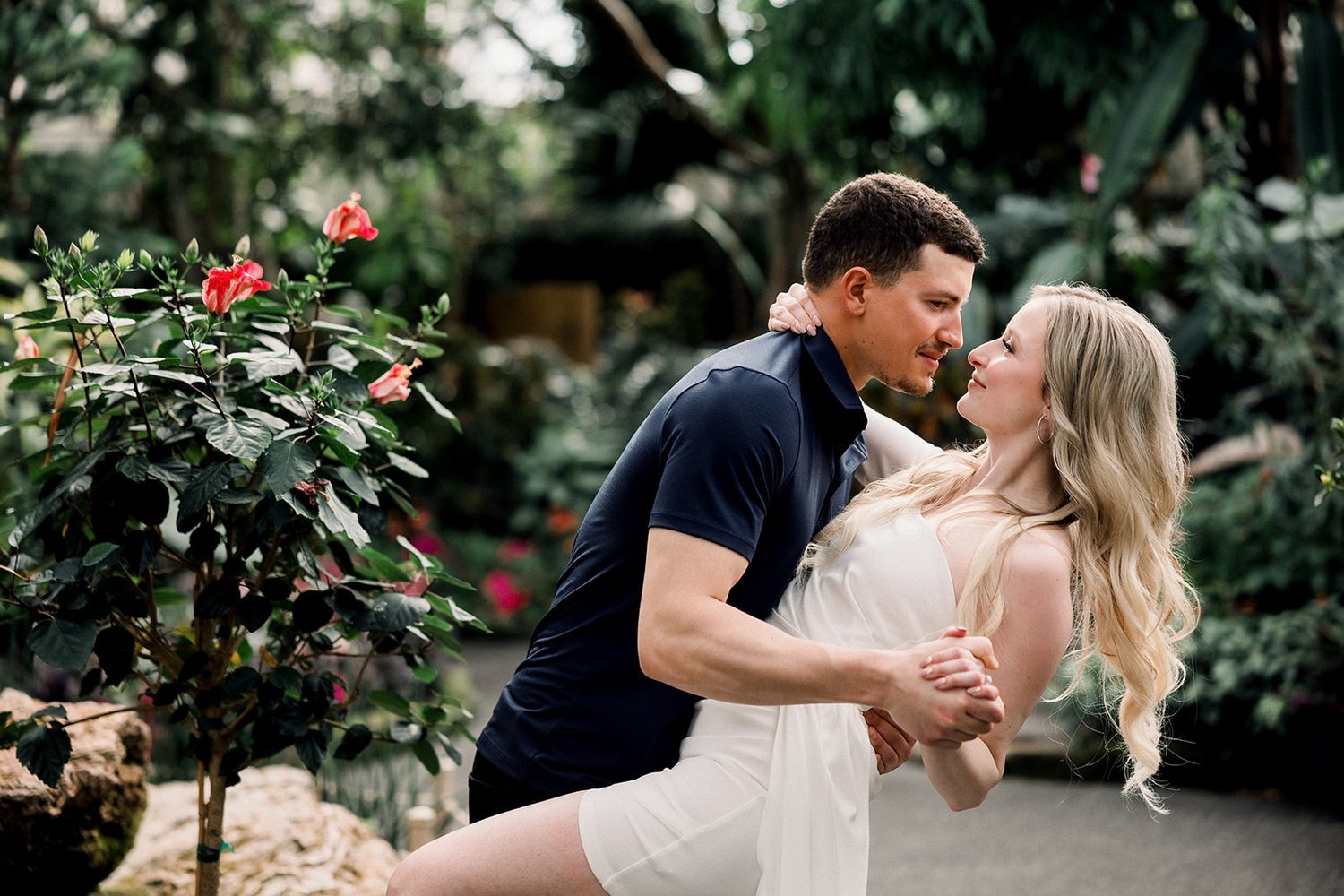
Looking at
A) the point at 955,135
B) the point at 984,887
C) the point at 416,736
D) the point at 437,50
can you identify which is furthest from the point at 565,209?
the point at 416,736

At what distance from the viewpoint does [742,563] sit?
1970 millimetres

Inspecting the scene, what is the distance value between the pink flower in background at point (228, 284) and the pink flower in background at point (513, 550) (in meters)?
8.15

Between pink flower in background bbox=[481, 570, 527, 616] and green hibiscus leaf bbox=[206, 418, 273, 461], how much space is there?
749 centimetres

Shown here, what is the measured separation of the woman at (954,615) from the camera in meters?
2.08

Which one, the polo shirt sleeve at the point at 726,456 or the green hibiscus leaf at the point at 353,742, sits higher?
the polo shirt sleeve at the point at 726,456

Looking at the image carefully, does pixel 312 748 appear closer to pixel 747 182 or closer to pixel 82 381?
pixel 82 381

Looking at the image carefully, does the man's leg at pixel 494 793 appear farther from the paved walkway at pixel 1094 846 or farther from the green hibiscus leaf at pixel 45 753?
the paved walkway at pixel 1094 846

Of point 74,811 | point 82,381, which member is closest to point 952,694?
point 82,381

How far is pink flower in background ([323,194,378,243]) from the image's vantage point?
2.42 meters

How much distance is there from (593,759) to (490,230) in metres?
13.1

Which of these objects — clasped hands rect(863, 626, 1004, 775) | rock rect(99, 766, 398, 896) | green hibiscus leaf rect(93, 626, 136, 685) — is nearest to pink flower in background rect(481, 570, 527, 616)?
rock rect(99, 766, 398, 896)

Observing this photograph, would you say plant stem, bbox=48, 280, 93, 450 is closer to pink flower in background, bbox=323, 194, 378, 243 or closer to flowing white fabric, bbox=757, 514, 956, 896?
pink flower in background, bbox=323, 194, 378, 243

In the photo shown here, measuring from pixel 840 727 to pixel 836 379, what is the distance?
62 cm

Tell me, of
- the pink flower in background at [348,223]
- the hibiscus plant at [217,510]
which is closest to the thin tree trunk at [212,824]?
the hibiscus plant at [217,510]
